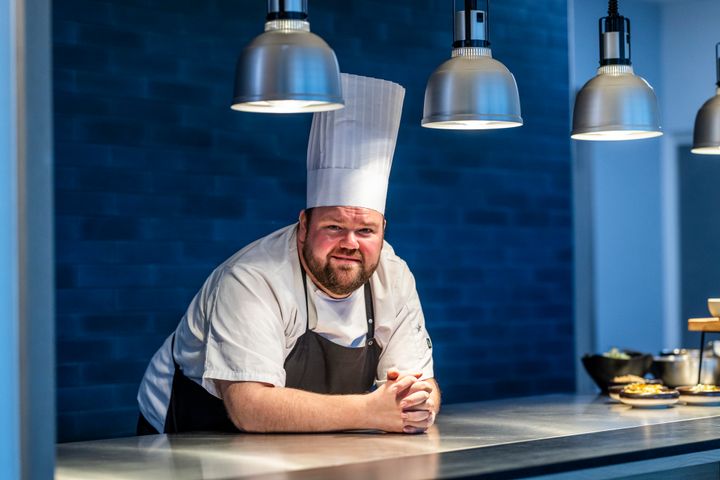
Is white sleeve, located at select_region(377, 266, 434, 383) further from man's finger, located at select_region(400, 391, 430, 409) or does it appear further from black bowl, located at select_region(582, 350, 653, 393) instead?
black bowl, located at select_region(582, 350, 653, 393)

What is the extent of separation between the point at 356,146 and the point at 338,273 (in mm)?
409

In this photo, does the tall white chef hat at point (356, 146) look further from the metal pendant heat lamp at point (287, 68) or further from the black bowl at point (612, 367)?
the black bowl at point (612, 367)

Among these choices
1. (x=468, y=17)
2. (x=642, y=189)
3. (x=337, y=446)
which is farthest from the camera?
(x=642, y=189)

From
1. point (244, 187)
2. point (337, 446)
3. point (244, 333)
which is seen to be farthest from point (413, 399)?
point (244, 187)

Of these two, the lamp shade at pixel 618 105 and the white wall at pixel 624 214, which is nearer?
the lamp shade at pixel 618 105

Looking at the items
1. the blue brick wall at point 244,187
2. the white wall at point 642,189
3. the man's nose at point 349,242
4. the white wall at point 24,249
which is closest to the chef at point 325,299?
the man's nose at point 349,242

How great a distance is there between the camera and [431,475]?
229 centimetres

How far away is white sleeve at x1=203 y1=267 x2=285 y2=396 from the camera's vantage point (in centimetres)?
314

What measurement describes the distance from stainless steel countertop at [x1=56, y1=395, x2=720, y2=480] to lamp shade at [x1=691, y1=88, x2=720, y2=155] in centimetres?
97

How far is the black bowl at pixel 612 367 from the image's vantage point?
162 inches

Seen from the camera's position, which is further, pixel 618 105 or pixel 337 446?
pixel 618 105

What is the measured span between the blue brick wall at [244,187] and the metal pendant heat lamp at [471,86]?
2.03 meters

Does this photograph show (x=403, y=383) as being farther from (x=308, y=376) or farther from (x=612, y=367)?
(x=612, y=367)

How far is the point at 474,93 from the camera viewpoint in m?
3.05
